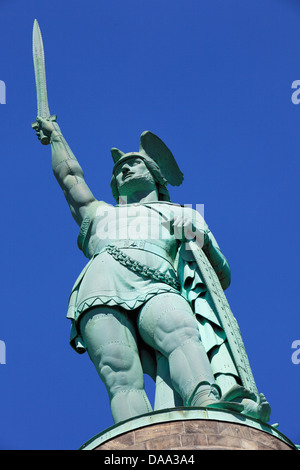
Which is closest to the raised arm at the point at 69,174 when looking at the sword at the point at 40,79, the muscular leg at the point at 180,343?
the sword at the point at 40,79

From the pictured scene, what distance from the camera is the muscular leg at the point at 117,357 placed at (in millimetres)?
10555

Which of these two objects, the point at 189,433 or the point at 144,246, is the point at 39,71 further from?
the point at 189,433

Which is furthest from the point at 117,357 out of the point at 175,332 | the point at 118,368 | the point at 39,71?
the point at 39,71

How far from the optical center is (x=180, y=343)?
10641 mm

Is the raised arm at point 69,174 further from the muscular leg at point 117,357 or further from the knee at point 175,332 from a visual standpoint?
the knee at point 175,332

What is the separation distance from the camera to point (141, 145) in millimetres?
13945

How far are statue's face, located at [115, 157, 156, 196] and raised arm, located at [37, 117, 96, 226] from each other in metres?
0.47

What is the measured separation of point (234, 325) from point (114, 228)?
2.03 m

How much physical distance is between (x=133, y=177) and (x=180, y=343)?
3.33m

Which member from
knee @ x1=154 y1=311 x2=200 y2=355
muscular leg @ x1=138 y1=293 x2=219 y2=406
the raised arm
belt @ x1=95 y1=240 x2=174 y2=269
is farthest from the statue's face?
knee @ x1=154 y1=311 x2=200 y2=355

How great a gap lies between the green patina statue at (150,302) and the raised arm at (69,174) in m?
0.01
